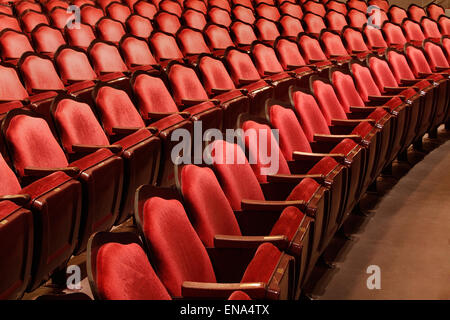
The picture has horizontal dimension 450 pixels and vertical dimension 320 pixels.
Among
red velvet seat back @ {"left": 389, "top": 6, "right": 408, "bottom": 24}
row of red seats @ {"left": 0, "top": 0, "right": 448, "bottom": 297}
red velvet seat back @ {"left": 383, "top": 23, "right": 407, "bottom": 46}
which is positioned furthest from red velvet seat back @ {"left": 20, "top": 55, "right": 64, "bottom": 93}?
red velvet seat back @ {"left": 389, "top": 6, "right": 408, "bottom": 24}

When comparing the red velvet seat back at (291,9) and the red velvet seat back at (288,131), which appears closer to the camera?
the red velvet seat back at (288,131)

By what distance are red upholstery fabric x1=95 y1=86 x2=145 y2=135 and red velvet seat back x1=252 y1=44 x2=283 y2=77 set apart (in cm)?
38

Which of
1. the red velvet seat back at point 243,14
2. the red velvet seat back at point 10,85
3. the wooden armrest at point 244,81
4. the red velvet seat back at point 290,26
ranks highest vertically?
the red velvet seat back at point 243,14

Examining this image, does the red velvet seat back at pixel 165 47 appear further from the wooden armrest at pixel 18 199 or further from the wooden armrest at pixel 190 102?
the wooden armrest at pixel 18 199

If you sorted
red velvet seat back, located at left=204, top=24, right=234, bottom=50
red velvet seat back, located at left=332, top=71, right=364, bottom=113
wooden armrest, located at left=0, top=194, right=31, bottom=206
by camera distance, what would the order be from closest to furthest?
wooden armrest, located at left=0, top=194, right=31, bottom=206 → red velvet seat back, located at left=332, top=71, right=364, bottom=113 → red velvet seat back, located at left=204, top=24, right=234, bottom=50

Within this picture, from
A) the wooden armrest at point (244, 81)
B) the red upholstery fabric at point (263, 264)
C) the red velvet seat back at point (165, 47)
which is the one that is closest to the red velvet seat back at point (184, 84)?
the wooden armrest at point (244, 81)

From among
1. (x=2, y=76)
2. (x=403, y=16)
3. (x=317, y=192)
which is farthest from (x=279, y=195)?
(x=403, y=16)

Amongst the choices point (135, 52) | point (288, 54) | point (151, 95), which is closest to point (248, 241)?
point (151, 95)

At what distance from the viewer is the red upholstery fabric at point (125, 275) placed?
0.22m

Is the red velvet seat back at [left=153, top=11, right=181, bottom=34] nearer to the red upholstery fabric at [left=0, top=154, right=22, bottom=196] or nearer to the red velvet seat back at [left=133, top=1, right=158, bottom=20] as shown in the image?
the red velvet seat back at [left=133, top=1, right=158, bottom=20]

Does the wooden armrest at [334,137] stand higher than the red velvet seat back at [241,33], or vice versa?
the red velvet seat back at [241,33]

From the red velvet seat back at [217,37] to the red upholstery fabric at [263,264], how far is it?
0.80 meters

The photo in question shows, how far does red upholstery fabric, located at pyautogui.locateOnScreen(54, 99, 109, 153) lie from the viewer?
0.51m
